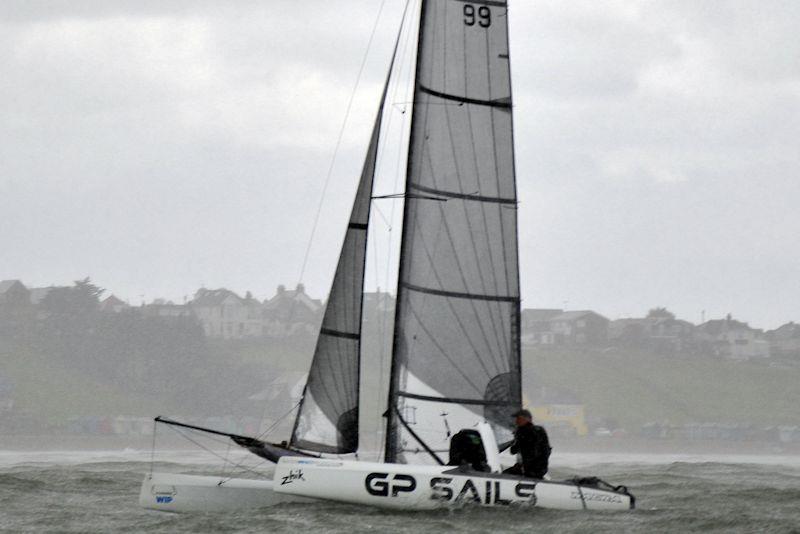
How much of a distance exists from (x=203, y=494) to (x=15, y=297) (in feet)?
478

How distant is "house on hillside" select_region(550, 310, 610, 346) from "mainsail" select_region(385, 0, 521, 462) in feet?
520

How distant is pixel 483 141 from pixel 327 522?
7186mm

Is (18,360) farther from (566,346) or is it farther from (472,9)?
(472,9)

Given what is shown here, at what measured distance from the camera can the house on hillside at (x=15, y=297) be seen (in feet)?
513

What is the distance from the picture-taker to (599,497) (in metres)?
21.1

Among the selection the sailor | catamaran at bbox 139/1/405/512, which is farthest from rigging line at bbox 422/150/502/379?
the sailor

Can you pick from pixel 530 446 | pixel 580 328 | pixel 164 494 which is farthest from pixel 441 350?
pixel 580 328

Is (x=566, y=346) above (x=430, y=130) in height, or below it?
above

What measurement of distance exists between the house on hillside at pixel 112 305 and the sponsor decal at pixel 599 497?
141497 mm

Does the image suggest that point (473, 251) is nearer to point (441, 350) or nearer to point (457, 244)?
point (457, 244)

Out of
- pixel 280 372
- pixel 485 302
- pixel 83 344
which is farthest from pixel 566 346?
pixel 485 302

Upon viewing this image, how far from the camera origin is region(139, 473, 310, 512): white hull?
68.5ft

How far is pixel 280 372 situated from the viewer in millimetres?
149875

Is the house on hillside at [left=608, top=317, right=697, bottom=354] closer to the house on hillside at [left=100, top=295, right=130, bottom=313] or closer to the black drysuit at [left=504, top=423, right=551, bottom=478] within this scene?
the house on hillside at [left=100, top=295, right=130, bottom=313]
